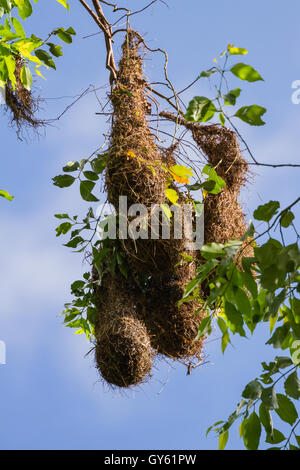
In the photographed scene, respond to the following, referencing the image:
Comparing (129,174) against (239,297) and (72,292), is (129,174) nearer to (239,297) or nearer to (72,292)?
(72,292)

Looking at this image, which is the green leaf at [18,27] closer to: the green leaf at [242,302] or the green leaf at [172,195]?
the green leaf at [172,195]

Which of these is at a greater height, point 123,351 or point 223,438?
point 123,351

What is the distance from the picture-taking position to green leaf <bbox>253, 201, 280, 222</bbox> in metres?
1.25

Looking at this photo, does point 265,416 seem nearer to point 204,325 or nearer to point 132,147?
point 204,325

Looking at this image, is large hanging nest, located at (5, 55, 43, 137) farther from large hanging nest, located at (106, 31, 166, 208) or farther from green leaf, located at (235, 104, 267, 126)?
green leaf, located at (235, 104, 267, 126)

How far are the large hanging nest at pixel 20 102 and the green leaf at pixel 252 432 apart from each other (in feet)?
4.14

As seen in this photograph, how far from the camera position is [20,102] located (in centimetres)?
222

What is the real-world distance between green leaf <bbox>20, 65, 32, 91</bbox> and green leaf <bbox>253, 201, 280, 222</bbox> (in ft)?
3.45

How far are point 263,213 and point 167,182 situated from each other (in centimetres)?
64

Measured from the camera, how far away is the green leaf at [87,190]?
1902 millimetres

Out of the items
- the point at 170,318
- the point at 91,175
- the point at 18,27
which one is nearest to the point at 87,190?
the point at 91,175

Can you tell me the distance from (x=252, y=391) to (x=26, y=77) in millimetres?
1187

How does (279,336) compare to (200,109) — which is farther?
(279,336)

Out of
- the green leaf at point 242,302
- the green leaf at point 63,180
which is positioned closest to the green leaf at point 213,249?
the green leaf at point 242,302
